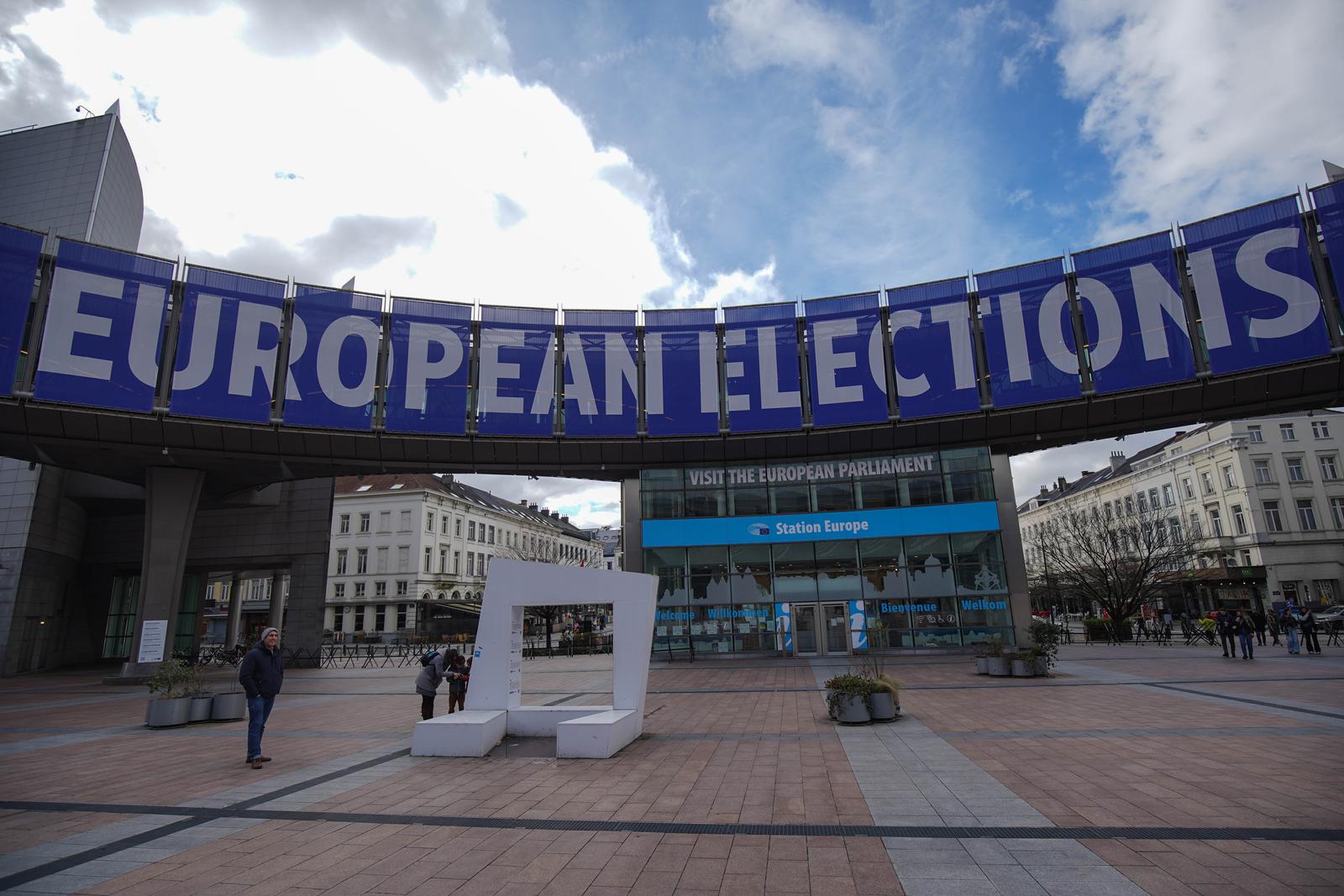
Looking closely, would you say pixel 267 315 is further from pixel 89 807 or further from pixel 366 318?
pixel 89 807

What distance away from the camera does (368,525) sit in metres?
63.9

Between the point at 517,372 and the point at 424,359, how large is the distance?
360 cm

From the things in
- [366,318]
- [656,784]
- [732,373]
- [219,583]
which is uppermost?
[366,318]

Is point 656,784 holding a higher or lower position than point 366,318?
lower

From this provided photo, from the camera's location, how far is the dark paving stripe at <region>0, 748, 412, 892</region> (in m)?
5.83

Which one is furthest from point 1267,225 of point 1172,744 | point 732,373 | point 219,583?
point 219,583

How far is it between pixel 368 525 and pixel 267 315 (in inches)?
1663

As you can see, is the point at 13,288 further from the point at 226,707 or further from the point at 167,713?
the point at 226,707

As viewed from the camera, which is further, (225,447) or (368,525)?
(368,525)

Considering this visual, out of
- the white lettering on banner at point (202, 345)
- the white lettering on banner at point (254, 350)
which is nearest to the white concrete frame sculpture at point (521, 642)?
the white lettering on banner at point (254, 350)

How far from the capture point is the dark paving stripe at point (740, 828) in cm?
609

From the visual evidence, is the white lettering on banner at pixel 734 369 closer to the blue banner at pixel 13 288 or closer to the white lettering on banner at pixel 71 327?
the white lettering on banner at pixel 71 327

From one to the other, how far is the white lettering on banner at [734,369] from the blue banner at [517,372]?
21.5 feet

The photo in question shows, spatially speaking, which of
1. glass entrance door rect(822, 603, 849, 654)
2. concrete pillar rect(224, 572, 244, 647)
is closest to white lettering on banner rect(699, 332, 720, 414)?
glass entrance door rect(822, 603, 849, 654)
